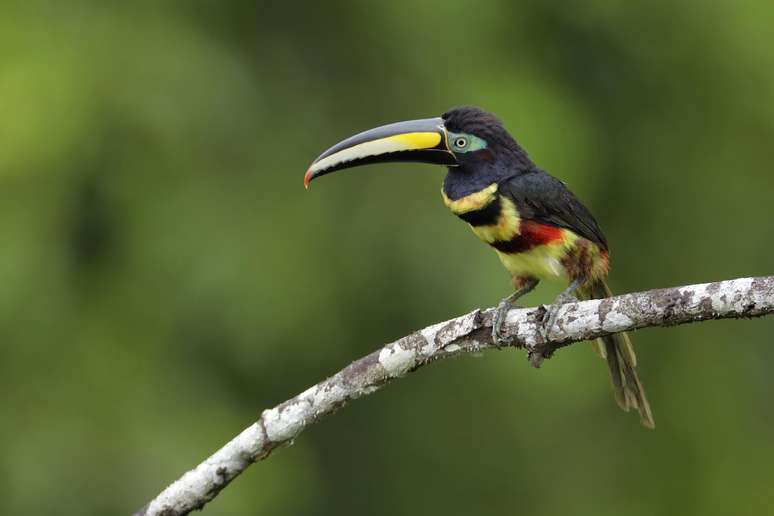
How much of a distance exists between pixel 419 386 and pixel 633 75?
80.6 inches

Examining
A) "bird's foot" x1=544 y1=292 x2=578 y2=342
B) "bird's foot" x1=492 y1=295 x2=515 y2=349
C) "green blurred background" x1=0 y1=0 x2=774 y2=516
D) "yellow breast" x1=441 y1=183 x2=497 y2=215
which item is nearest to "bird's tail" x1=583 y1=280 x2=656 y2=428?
"yellow breast" x1=441 y1=183 x2=497 y2=215

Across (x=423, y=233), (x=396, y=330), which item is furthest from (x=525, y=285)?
(x=396, y=330)

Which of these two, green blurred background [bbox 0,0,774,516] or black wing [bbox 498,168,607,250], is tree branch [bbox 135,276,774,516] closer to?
black wing [bbox 498,168,607,250]

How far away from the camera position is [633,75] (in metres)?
7.30

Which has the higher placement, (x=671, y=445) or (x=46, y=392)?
(x=46, y=392)

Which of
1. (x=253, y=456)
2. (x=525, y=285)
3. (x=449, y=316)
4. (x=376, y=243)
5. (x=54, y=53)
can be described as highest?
(x=54, y=53)

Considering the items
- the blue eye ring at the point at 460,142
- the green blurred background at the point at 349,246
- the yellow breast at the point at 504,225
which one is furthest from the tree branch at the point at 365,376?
the green blurred background at the point at 349,246

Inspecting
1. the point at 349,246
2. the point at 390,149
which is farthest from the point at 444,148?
the point at 349,246

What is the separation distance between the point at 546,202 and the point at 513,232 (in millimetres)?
157

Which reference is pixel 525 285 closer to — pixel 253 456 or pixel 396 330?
pixel 253 456

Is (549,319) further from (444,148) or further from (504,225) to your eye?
(444,148)

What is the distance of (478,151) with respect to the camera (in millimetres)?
4656

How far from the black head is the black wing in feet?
0.19

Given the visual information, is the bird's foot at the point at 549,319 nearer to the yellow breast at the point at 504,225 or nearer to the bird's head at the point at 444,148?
the yellow breast at the point at 504,225
